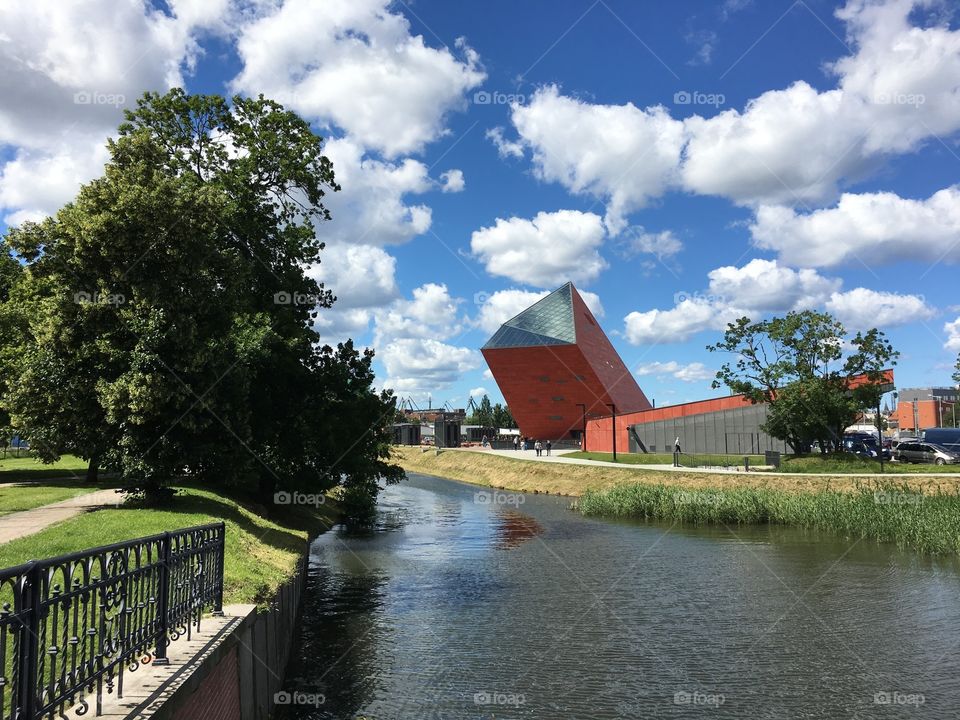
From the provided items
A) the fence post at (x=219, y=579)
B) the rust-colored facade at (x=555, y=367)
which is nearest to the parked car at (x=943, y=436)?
the rust-colored facade at (x=555, y=367)

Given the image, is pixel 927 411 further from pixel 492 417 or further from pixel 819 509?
pixel 819 509

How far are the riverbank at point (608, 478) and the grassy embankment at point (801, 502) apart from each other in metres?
0.06

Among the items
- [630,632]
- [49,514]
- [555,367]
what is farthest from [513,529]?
[555,367]

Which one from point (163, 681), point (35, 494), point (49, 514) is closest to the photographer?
point (163, 681)

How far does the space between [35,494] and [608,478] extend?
113 ft

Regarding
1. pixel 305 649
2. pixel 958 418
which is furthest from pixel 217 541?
pixel 958 418

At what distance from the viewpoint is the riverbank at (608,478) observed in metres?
33.3

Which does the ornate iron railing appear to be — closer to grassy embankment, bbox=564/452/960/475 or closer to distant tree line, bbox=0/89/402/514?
distant tree line, bbox=0/89/402/514

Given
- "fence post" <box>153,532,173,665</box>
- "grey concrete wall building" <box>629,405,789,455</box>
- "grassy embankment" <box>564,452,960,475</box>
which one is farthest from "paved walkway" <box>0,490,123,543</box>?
"grey concrete wall building" <box>629,405,789,455</box>

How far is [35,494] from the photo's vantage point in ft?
66.7

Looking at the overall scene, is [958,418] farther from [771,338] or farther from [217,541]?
[217,541]

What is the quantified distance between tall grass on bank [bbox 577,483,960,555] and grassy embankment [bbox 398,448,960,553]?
0.03 meters

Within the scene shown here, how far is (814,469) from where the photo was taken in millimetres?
40250

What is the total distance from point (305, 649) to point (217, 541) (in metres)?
6.03
